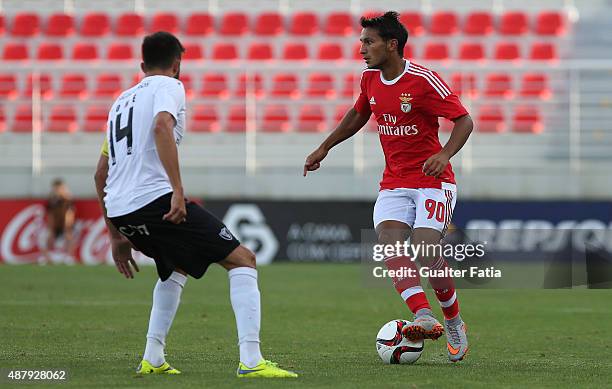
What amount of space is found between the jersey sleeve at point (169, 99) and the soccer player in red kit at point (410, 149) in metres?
1.68

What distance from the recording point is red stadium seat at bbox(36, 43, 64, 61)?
2380 centimetres

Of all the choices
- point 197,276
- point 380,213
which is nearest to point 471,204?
point 380,213

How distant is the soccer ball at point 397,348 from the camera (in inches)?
287

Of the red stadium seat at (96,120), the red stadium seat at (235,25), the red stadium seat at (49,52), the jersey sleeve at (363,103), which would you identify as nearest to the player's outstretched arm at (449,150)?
the jersey sleeve at (363,103)

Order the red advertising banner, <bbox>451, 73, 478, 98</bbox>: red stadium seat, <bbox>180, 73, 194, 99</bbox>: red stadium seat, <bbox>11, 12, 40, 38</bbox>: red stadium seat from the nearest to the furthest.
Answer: the red advertising banner
<bbox>451, 73, 478, 98</bbox>: red stadium seat
<bbox>180, 73, 194, 99</bbox>: red stadium seat
<bbox>11, 12, 40, 38</bbox>: red stadium seat

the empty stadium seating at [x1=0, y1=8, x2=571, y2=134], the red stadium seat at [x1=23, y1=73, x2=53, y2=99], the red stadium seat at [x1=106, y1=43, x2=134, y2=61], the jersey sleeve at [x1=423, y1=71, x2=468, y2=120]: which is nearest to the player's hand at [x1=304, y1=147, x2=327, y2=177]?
the jersey sleeve at [x1=423, y1=71, x2=468, y2=120]

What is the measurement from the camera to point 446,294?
7645 millimetres

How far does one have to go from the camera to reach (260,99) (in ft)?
69.4

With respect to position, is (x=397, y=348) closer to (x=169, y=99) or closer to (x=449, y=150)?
(x=449, y=150)

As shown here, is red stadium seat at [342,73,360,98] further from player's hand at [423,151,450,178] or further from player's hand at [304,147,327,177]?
player's hand at [423,151,450,178]

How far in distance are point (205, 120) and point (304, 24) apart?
144 inches

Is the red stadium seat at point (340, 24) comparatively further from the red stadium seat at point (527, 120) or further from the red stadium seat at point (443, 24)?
the red stadium seat at point (527, 120)

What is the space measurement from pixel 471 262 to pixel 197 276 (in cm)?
580

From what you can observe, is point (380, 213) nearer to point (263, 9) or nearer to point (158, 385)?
point (158, 385)
